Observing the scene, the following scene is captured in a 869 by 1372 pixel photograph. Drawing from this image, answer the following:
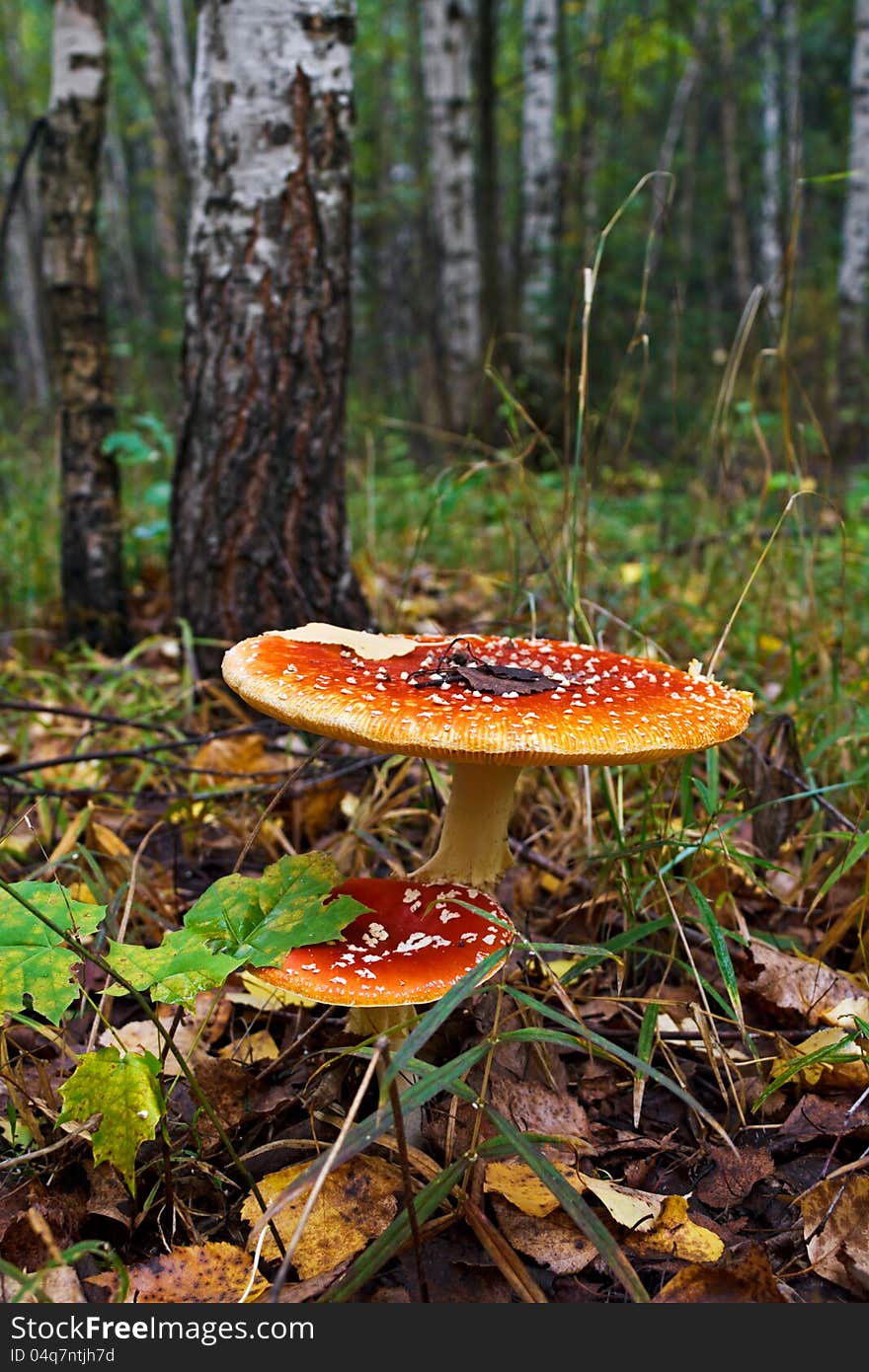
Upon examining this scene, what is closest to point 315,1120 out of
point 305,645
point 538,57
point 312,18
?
point 305,645

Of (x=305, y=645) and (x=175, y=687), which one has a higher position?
(x=305, y=645)

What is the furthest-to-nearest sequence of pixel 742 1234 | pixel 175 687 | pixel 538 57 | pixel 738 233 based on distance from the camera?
1. pixel 738 233
2. pixel 538 57
3. pixel 175 687
4. pixel 742 1234

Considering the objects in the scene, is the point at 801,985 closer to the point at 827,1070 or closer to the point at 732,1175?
the point at 827,1070

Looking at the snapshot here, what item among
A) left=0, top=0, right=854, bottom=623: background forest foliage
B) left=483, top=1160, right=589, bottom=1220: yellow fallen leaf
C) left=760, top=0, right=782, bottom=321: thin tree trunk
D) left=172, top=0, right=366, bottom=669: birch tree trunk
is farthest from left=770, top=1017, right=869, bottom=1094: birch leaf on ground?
left=760, top=0, right=782, bottom=321: thin tree trunk

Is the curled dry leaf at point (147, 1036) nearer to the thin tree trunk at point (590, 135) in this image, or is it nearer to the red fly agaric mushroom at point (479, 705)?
the red fly agaric mushroom at point (479, 705)

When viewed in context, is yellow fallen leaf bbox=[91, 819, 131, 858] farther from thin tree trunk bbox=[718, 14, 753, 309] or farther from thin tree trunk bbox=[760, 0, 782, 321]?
thin tree trunk bbox=[760, 0, 782, 321]

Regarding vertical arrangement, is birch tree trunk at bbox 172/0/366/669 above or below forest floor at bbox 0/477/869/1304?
above

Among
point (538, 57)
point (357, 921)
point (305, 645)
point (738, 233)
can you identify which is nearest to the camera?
point (357, 921)

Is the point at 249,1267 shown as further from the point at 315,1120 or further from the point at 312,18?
the point at 312,18

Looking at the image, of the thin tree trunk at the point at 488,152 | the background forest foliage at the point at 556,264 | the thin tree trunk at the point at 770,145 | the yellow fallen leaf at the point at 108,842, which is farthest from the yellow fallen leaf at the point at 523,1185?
the thin tree trunk at the point at 770,145
